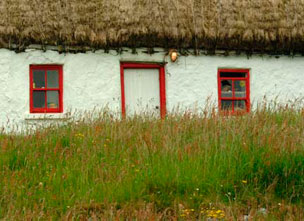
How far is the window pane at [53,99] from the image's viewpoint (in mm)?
12453

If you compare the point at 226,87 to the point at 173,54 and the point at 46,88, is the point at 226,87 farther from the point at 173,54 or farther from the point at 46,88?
the point at 46,88

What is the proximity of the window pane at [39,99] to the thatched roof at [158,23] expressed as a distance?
1157mm

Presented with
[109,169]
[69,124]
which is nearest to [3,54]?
[69,124]

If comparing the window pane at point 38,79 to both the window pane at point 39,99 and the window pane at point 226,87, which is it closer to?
the window pane at point 39,99

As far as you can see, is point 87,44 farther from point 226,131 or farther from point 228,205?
point 228,205

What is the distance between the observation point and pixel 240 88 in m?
13.7

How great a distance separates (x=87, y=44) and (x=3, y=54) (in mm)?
1909

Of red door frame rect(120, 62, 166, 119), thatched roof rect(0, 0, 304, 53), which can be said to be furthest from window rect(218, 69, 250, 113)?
red door frame rect(120, 62, 166, 119)

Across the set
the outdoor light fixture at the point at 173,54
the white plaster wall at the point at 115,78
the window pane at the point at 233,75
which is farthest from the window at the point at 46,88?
the window pane at the point at 233,75

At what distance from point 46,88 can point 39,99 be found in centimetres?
30

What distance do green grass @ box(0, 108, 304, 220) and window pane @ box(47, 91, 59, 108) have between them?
424 cm

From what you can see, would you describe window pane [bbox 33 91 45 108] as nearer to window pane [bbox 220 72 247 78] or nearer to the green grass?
the green grass

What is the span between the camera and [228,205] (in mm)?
6145

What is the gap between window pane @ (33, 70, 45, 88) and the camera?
40.8ft
